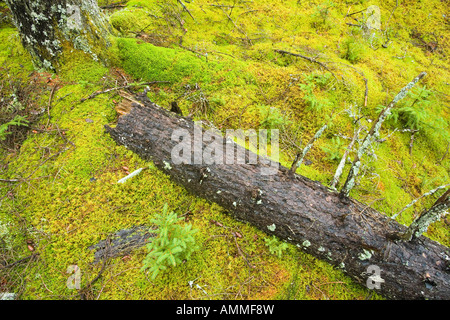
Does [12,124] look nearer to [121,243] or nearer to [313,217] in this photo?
[121,243]

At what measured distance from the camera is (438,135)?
190 inches

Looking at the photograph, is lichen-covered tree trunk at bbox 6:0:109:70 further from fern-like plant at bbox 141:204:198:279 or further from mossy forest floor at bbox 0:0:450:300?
fern-like plant at bbox 141:204:198:279

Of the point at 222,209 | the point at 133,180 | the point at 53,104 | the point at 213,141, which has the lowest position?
the point at 222,209

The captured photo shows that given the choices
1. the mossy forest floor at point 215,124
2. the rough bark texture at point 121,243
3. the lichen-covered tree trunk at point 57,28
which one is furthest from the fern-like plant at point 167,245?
the lichen-covered tree trunk at point 57,28

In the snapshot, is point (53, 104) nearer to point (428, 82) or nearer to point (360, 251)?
point (360, 251)

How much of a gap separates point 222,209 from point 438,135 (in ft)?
15.9

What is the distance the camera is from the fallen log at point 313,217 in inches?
108

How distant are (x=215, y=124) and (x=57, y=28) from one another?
133 inches

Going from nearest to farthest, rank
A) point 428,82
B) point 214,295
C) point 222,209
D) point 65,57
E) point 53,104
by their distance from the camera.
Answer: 1. point 214,295
2. point 222,209
3. point 53,104
4. point 65,57
5. point 428,82

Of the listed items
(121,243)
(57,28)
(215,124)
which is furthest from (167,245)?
(57,28)

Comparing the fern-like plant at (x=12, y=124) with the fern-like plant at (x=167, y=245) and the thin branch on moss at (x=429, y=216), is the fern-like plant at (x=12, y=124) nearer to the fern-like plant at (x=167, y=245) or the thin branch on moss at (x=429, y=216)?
the fern-like plant at (x=167, y=245)

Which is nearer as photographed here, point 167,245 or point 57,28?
point 167,245

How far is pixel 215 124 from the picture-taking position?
4.52 metres
